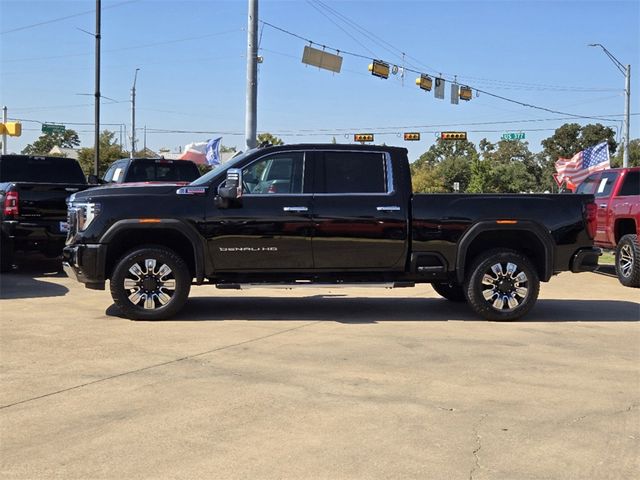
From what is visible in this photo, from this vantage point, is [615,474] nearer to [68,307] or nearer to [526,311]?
[526,311]

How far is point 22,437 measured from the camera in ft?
13.6

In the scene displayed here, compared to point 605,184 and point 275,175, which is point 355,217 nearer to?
point 275,175

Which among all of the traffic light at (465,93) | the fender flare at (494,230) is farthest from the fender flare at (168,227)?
the traffic light at (465,93)

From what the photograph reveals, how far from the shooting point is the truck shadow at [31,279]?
32.4ft

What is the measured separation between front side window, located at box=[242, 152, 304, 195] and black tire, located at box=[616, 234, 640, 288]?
266 inches

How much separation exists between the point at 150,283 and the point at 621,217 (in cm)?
875

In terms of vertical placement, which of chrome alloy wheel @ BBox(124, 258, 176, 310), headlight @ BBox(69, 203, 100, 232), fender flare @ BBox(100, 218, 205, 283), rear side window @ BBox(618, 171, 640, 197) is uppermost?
rear side window @ BBox(618, 171, 640, 197)

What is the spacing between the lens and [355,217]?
25.6 feet

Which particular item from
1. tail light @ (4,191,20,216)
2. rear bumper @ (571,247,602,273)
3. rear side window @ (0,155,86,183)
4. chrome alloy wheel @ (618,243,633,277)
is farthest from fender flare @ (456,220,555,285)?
rear side window @ (0,155,86,183)

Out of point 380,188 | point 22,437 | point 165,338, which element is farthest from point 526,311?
point 22,437

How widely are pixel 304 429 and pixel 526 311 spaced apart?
4592 mm

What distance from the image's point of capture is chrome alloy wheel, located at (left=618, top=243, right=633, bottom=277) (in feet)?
38.3

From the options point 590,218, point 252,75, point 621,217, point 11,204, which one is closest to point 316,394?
point 590,218

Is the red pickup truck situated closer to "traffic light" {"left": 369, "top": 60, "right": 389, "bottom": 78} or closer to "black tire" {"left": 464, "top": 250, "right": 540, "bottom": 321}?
"black tire" {"left": 464, "top": 250, "right": 540, "bottom": 321}
